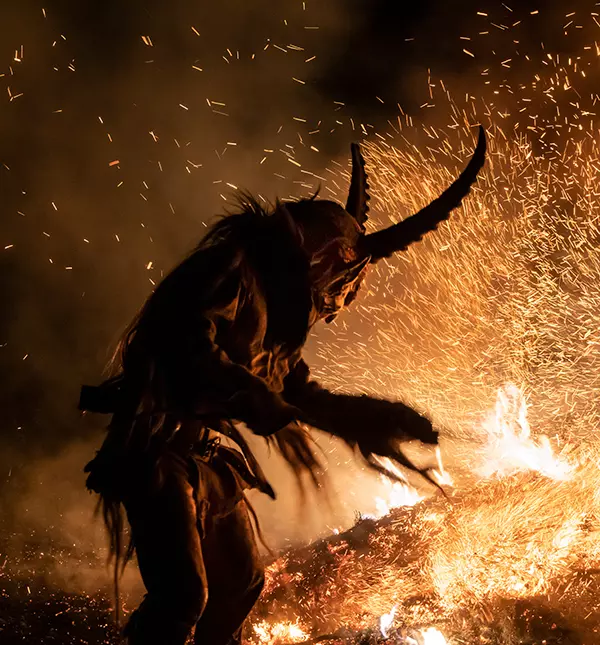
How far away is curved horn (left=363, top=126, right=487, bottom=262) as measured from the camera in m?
2.84

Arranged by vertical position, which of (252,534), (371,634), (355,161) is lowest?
(371,634)

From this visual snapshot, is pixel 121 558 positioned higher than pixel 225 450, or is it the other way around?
pixel 225 450

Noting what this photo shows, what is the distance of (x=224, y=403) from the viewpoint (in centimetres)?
208

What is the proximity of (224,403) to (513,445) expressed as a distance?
8.15 meters

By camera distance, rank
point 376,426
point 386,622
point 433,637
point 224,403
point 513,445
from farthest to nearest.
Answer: point 513,445, point 386,622, point 433,637, point 376,426, point 224,403

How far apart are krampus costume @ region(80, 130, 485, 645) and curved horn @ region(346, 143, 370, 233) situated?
0.76 feet

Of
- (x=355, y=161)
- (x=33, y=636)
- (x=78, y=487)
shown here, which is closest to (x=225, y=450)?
(x=355, y=161)

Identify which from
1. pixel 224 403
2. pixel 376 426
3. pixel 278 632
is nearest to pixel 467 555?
pixel 278 632

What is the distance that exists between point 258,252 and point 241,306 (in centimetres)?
33

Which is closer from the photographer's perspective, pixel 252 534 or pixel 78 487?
pixel 252 534

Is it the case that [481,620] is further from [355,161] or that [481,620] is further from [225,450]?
[355,161]

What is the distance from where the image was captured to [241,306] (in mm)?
2402

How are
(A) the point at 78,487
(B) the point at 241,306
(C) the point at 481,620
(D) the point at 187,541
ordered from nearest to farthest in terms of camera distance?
(D) the point at 187,541 → (B) the point at 241,306 → (C) the point at 481,620 → (A) the point at 78,487

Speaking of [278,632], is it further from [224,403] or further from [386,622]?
[224,403]
